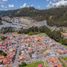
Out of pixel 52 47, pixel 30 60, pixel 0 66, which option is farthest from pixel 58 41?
pixel 0 66

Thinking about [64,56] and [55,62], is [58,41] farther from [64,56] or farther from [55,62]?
[55,62]

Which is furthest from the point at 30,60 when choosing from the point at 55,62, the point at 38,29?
the point at 38,29

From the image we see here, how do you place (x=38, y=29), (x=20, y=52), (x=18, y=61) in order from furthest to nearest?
(x=38, y=29) < (x=20, y=52) < (x=18, y=61)

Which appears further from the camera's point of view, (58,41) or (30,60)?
(58,41)

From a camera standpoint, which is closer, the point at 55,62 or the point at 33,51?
the point at 55,62

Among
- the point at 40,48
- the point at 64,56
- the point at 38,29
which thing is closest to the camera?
the point at 64,56

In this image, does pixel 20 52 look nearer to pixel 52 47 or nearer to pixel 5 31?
pixel 52 47

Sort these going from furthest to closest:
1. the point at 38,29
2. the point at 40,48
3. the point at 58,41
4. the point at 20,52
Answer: the point at 38,29 < the point at 58,41 < the point at 40,48 < the point at 20,52

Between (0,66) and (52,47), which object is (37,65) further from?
(52,47)

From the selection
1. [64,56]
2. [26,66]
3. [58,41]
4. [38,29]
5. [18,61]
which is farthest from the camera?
[38,29]
